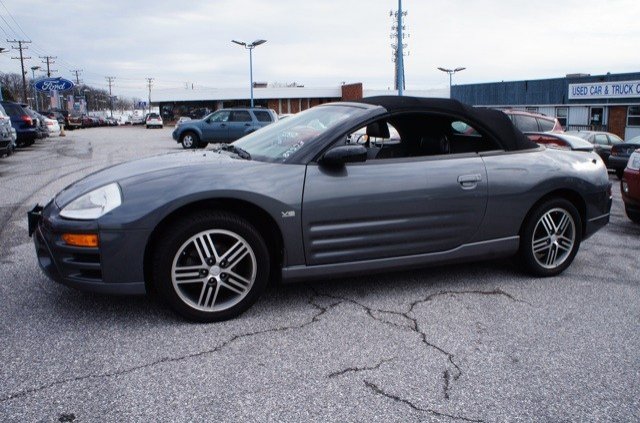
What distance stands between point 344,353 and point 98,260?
153 cm

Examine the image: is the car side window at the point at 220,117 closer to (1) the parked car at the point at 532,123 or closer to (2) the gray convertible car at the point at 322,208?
(1) the parked car at the point at 532,123

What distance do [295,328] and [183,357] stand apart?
729 millimetres

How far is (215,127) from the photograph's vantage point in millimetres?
21875

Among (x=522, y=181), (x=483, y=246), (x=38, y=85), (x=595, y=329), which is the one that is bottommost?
(x=595, y=329)

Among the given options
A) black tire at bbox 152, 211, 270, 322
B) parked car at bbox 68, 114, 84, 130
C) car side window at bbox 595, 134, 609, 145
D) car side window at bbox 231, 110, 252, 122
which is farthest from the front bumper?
parked car at bbox 68, 114, 84, 130

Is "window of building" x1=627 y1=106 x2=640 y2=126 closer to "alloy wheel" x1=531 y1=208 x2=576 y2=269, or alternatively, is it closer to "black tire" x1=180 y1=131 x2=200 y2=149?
"black tire" x1=180 y1=131 x2=200 y2=149

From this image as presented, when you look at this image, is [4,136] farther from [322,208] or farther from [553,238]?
[553,238]

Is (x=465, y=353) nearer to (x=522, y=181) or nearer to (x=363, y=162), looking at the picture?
(x=363, y=162)

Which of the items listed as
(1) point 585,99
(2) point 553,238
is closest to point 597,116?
(1) point 585,99

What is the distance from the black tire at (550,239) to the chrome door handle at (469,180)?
0.64 metres

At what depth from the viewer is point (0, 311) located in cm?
367

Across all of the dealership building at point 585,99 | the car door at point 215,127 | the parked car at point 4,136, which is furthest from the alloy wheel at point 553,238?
the dealership building at point 585,99

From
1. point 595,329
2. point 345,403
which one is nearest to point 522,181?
point 595,329

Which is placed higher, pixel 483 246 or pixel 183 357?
pixel 483 246
